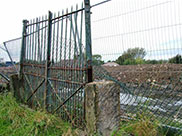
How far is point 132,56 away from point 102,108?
5.35 ft

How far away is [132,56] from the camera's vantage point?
11.6 feet

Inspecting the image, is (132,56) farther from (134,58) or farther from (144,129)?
(144,129)

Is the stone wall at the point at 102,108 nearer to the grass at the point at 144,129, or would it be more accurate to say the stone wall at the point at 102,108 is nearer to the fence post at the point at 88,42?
the grass at the point at 144,129

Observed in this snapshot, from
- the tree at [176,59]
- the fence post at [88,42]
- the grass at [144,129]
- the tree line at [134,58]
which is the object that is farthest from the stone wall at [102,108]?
the tree at [176,59]

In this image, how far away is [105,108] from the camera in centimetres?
246

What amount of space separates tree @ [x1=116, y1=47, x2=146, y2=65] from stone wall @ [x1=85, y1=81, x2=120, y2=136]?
3.95 ft

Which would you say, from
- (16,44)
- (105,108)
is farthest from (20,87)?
(105,108)

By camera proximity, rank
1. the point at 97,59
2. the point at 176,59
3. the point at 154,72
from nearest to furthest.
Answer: the point at 176,59 < the point at 154,72 < the point at 97,59

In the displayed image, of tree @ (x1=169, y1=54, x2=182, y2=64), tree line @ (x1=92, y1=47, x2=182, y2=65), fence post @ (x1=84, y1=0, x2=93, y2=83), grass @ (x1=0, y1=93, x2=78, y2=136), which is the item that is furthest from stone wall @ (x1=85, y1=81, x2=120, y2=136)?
tree @ (x1=169, y1=54, x2=182, y2=64)

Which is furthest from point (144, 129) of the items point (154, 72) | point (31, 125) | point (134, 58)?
point (31, 125)

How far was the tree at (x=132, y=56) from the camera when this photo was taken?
11.1 ft

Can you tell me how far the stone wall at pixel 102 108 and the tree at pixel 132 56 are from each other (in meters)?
1.20

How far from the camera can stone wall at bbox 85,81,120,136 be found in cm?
242

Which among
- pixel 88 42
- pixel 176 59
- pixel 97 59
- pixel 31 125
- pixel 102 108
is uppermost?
pixel 88 42
